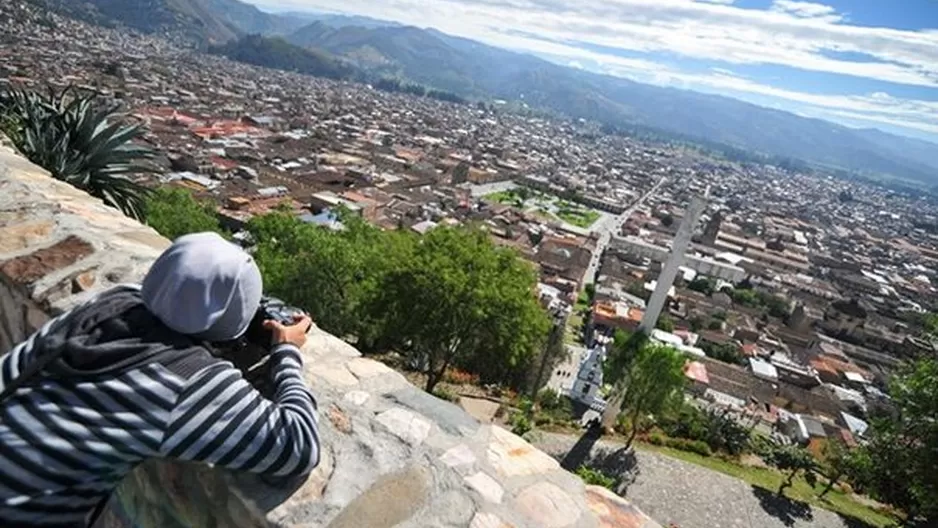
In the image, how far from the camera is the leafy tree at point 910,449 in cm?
768

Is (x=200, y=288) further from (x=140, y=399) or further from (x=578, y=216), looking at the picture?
(x=578, y=216)

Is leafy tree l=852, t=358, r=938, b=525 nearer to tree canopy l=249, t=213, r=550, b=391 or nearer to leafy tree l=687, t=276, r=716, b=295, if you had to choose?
tree canopy l=249, t=213, r=550, b=391

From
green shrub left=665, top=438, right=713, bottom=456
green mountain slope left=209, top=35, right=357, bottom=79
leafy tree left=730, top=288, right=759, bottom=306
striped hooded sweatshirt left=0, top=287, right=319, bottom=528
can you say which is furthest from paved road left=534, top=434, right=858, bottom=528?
green mountain slope left=209, top=35, right=357, bottom=79

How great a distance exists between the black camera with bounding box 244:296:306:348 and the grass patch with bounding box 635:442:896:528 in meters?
10.1

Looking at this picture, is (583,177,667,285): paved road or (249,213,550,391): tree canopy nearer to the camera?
(249,213,550,391): tree canopy

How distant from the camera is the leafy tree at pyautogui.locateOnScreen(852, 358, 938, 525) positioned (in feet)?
25.2

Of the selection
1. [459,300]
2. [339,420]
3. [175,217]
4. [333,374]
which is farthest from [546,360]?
[339,420]

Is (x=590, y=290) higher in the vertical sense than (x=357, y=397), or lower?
lower

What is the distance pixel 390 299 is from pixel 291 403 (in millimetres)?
10230

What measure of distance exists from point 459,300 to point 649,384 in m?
3.92

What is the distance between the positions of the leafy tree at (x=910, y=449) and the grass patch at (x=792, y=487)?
52cm

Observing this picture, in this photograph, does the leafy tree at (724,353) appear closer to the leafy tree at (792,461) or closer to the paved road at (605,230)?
the paved road at (605,230)

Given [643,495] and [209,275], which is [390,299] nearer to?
[643,495]

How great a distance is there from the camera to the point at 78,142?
5531 millimetres
